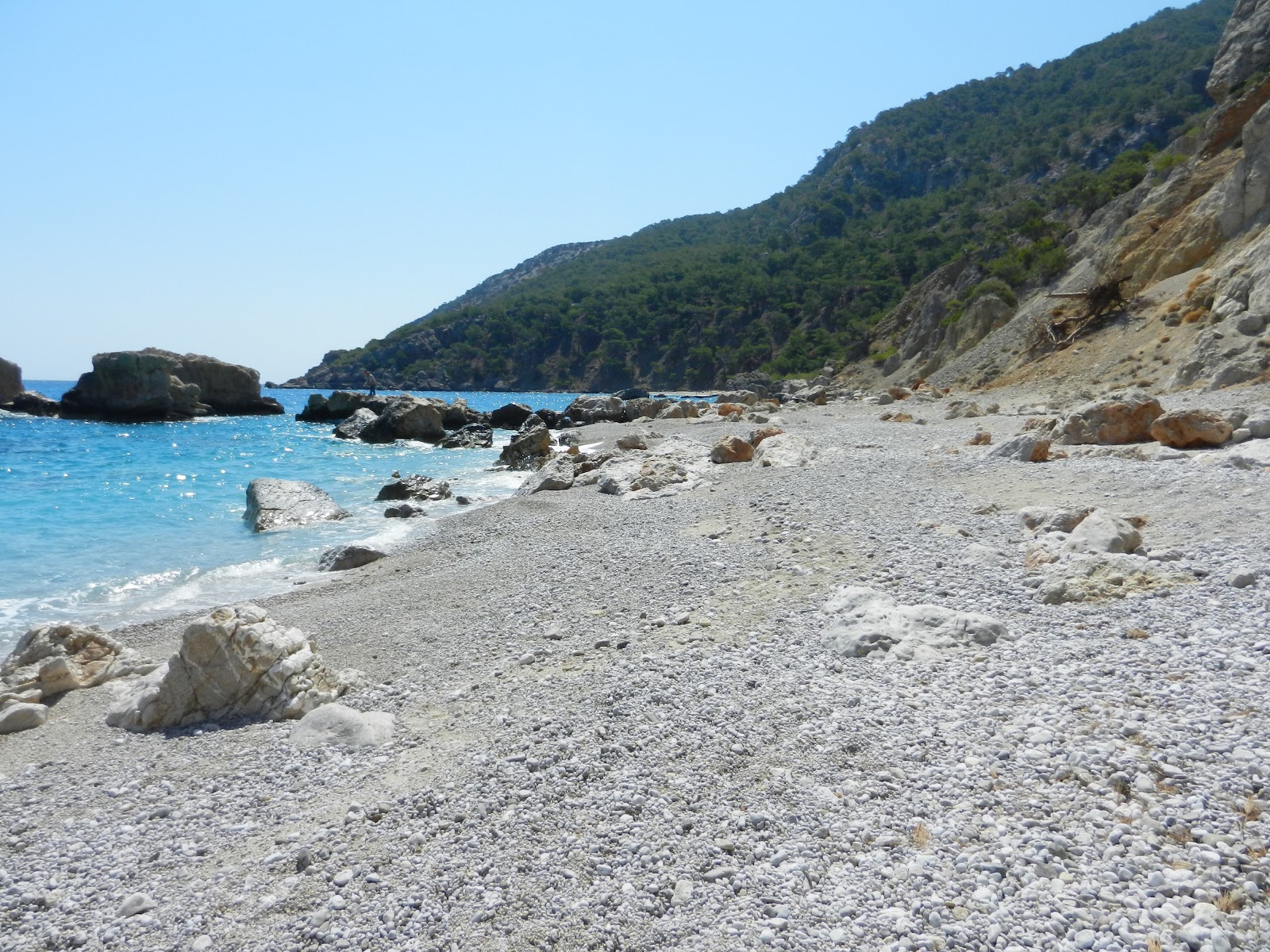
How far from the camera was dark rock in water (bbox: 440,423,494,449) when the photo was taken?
39188 mm

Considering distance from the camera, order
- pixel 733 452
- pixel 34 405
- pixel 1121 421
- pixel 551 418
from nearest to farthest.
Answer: pixel 1121 421
pixel 733 452
pixel 551 418
pixel 34 405

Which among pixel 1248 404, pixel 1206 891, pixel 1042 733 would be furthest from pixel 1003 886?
pixel 1248 404

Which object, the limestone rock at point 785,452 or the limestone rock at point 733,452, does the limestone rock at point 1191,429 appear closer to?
the limestone rock at point 785,452

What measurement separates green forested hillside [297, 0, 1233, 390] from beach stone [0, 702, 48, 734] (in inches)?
2639

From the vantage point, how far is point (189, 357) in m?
61.1

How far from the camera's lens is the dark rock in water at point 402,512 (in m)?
18.9

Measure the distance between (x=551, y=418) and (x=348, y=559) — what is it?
3471 centimetres

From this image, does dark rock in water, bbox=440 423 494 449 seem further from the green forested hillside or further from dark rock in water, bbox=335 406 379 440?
the green forested hillside

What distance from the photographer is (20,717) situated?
7250 millimetres

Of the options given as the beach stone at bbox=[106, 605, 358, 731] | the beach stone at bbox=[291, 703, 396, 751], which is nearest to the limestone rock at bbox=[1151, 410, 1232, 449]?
the beach stone at bbox=[291, 703, 396, 751]

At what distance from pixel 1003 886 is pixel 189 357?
6836 cm

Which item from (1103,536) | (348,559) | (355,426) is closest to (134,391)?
(355,426)

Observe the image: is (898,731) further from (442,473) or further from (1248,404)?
(442,473)

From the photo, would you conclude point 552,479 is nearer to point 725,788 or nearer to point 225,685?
point 225,685
